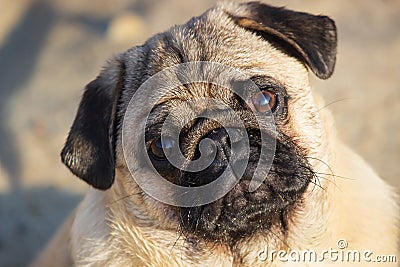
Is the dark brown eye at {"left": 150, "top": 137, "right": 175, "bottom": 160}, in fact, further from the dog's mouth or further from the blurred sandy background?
the blurred sandy background

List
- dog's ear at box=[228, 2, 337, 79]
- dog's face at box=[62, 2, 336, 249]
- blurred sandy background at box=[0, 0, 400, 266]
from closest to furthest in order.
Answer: dog's face at box=[62, 2, 336, 249] → dog's ear at box=[228, 2, 337, 79] → blurred sandy background at box=[0, 0, 400, 266]

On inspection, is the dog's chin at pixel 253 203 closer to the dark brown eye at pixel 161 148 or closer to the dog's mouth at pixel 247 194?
the dog's mouth at pixel 247 194

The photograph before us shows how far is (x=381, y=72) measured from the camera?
6.78 m

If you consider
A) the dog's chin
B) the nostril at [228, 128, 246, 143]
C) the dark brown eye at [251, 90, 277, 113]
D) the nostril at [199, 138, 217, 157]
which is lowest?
the dog's chin

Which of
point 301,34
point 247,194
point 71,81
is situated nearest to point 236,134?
point 247,194

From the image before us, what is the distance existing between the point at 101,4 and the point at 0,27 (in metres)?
1.19

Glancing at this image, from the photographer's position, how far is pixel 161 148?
373cm

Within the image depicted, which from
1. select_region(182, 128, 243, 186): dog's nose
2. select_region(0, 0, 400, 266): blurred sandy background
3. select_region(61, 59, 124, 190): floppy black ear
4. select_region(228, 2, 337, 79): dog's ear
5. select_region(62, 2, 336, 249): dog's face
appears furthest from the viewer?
select_region(0, 0, 400, 266): blurred sandy background

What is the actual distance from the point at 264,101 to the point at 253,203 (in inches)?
23.6

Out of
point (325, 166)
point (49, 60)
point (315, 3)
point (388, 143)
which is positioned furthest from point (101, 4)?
point (325, 166)

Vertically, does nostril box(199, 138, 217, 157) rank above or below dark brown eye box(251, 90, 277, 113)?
below

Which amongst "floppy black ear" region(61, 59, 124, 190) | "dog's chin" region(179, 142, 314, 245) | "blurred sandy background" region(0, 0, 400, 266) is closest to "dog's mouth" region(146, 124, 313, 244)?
"dog's chin" region(179, 142, 314, 245)

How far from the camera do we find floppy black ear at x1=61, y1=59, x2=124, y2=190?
3855 millimetres

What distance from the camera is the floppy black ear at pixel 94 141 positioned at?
3.86 metres
